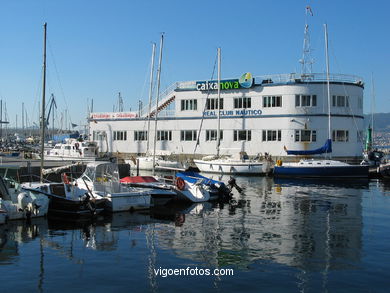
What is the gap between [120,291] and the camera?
526 inches

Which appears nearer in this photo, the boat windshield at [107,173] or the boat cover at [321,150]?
the boat windshield at [107,173]

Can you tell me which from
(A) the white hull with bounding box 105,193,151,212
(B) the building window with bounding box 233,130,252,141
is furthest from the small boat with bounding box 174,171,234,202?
(B) the building window with bounding box 233,130,252,141

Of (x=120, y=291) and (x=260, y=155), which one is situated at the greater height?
(x=260, y=155)

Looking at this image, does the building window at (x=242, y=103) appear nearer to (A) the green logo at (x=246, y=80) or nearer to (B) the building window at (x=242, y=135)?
(A) the green logo at (x=246, y=80)

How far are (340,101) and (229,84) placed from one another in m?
13.7

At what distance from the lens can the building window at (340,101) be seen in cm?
5442

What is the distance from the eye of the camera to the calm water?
14094 mm

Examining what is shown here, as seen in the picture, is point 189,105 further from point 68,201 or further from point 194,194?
point 68,201

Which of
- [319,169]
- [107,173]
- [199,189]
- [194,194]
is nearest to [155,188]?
[194,194]

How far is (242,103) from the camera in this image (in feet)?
188

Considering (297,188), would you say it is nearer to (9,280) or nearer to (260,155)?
(260,155)

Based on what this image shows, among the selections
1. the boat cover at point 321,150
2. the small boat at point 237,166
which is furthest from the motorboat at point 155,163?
the boat cover at point 321,150

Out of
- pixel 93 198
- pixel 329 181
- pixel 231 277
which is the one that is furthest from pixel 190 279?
pixel 329 181

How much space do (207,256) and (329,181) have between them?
3235 centimetres
